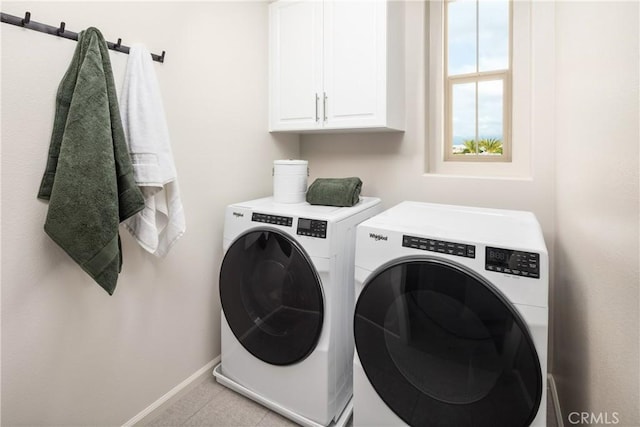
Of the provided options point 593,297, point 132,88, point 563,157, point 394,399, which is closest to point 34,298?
point 132,88

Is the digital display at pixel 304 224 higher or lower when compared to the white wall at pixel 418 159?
lower

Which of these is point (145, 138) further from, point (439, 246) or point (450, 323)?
point (450, 323)

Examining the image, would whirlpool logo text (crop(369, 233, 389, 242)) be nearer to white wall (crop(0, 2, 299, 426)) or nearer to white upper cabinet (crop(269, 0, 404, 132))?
white upper cabinet (crop(269, 0, 404, 132))

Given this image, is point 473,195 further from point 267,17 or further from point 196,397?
point 196,397

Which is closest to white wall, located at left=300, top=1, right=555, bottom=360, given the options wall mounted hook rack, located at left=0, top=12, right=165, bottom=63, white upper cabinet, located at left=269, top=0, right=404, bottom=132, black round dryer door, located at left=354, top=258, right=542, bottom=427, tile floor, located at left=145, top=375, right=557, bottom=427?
white upper cabinet, located at left=269, top=0, right=404, bottom=132

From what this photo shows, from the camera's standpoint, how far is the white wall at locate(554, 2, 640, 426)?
77 cm

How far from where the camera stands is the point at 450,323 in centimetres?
109

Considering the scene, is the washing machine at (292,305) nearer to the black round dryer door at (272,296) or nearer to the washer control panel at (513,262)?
the black round dryer door at (272,296)

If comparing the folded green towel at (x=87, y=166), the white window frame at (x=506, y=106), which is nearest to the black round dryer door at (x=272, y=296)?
the folded green towel at (x=87, y=166)

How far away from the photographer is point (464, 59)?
1966 millimetres

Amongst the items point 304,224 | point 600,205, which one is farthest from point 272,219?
point 600,205

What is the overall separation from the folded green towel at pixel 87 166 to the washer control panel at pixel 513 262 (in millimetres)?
1262

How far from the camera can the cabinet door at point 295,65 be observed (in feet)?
6.31

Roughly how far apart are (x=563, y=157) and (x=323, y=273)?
1.18 meters
